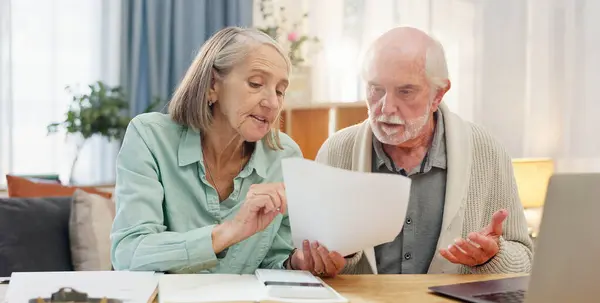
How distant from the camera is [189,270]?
57.4 inches

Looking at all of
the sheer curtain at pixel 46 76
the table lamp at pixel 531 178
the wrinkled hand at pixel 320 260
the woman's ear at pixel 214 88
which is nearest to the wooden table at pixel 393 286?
the wrinkled hand at pixel 320 260

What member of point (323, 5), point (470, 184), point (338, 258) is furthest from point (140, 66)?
point (338, 258)

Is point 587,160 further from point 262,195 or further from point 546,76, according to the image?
point 262,195

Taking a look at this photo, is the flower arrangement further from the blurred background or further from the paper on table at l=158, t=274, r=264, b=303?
the paper on table at l=158, t=274, r=264, b=303

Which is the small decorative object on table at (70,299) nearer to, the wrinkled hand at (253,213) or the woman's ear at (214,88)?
the wrinkled hand at (253,213)

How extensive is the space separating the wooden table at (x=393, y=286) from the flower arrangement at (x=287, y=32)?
2756mm

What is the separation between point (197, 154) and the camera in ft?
5.31

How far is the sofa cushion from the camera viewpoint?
2.54 m

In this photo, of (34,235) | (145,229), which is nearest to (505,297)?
(145,229)

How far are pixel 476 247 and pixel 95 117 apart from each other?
9.12 ft

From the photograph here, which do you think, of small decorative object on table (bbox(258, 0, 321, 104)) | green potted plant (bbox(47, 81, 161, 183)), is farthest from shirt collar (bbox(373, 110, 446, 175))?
green potted plant (bbox(47, 81, 161, 183))

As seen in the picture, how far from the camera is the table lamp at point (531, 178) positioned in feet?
10.4

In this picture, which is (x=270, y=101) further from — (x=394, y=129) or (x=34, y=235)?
(x=34, y=235)

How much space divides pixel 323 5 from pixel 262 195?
3.20 meters
